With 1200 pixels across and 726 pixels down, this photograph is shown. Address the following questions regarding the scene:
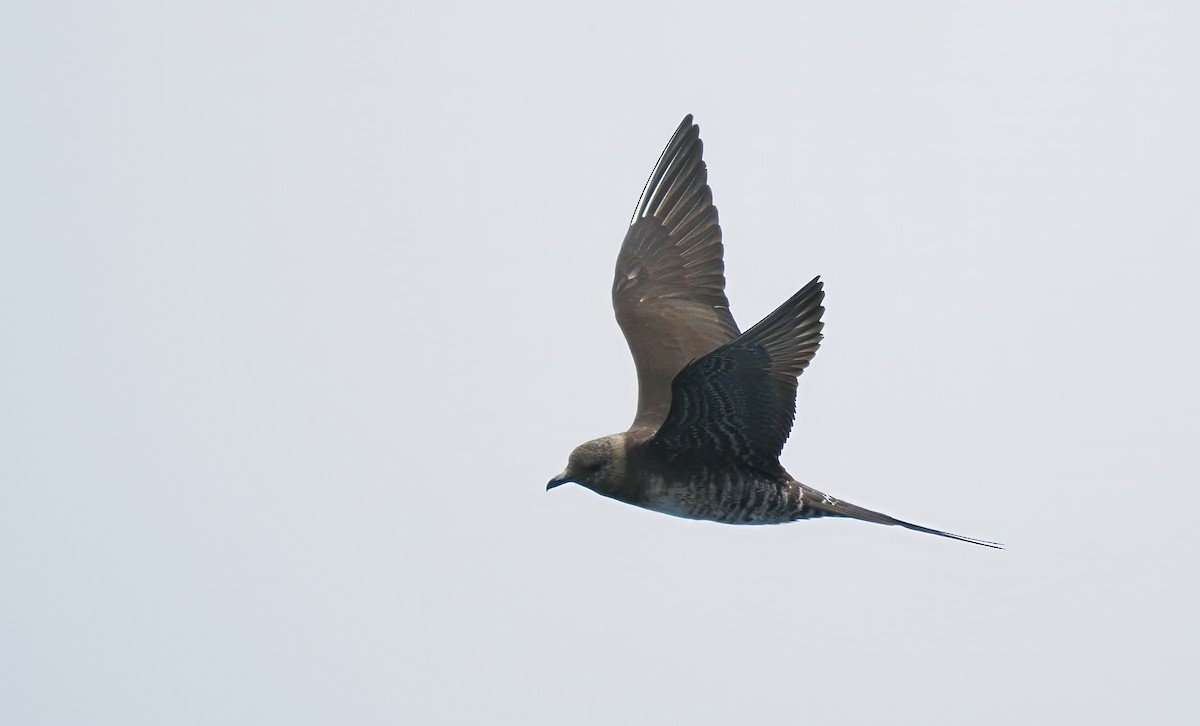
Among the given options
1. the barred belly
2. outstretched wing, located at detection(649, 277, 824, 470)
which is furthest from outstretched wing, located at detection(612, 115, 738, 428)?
outstretched wing, located at detection(649, 277, 824, 470)

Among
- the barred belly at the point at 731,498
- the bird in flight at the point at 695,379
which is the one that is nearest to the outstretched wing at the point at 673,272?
the bird in flight at the point at 695,379

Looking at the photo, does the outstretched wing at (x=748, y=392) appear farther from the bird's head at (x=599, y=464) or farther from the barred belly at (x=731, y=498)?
the bird's head at (x=599, y=464)

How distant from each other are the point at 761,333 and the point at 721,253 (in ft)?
12.1

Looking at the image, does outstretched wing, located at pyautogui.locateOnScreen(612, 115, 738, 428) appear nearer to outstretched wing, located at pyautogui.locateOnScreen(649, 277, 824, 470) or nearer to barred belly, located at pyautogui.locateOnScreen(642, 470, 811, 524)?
barred belly, located at pyautogui.locateOnScreen(642, 470, 811, 524)

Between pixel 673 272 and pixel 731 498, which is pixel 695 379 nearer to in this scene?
pixel 731 498

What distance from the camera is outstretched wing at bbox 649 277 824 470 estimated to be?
9836mm

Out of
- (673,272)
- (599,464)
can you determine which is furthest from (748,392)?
(673,272)

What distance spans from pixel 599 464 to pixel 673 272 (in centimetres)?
253

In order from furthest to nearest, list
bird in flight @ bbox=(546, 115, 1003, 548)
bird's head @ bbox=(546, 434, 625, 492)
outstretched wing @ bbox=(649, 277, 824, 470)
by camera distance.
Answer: bird's head @ bbox=(546, 434, 625, 492) < bird in flight @ bbox=(546, 115, 1003, 548) < outstretched wing @ bbox=(649, 277, 824, 470)

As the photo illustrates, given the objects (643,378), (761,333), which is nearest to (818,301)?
(761,333)

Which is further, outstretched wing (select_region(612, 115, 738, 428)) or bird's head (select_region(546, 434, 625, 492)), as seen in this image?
outstretched wing (select_region(612, 115, 738, 428))

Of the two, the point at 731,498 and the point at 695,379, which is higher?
the point at 695,379

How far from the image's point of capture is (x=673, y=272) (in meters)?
13.2

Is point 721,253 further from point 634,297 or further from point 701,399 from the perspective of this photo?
point 701,399
